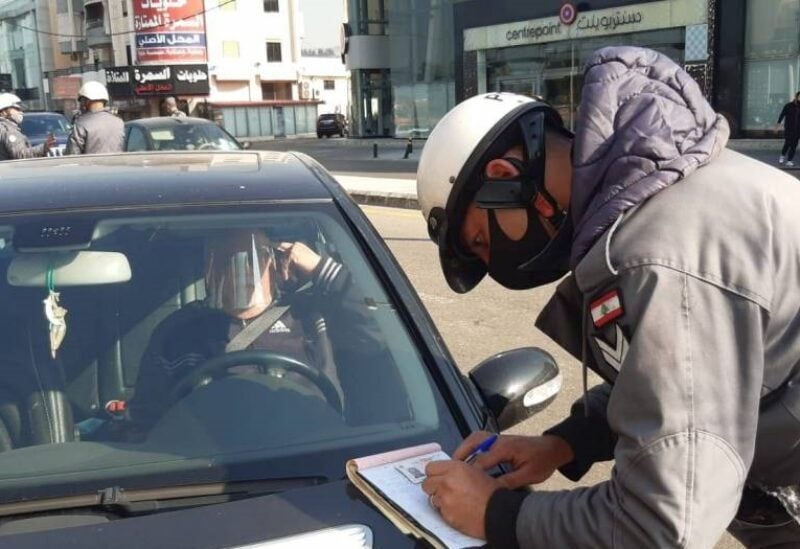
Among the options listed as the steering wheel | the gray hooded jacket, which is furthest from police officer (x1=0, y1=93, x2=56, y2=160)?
the gray hooded jacket

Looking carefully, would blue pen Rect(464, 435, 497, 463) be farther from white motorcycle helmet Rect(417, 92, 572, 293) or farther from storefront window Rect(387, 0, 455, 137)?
storefront window Rect(387, 0, 455, 137)

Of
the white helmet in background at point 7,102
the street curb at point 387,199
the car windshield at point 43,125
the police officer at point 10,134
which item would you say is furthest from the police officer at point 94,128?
the car windshield at point 43,125

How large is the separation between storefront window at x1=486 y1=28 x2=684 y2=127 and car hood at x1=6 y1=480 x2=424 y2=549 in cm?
→ 2238

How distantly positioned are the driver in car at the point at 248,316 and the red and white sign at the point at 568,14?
23975 millimetres

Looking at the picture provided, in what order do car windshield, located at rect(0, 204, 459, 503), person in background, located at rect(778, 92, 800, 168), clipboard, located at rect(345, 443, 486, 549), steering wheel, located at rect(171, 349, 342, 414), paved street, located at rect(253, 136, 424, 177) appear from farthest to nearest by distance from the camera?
paved street, located at rect(253, 136, 424, 177), person in background, located at rect(778, 92, 800, 168), steering wheel, located at rect(171, 349, 342, 414), car windshield, located at rect(0, 204, 459, 503), clipboard, located at rect(345, 443, 486, 549)

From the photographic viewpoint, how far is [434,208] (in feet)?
6.00

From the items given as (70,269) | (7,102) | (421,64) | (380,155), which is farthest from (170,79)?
(70,269)

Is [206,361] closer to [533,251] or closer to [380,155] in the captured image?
[533,251]

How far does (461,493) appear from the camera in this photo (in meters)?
1.50

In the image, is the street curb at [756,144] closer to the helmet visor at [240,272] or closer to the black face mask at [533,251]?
the helmet visor at [240,272]

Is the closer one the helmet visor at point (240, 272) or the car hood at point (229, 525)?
the car hood at point (229, 525)

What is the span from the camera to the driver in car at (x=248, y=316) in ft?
7.00

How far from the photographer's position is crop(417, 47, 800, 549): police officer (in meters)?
1.26

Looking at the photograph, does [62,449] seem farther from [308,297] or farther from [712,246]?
[712,246]
